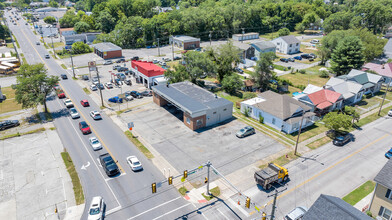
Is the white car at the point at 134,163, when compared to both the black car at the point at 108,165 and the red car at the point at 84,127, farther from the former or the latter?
the red car at the point at 84,127

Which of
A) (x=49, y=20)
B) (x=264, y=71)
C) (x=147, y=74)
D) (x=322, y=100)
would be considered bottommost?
(x=322, y=100)

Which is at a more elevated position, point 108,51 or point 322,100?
point 108,51

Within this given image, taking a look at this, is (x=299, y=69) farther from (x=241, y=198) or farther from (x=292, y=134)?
(x=241, y=198)

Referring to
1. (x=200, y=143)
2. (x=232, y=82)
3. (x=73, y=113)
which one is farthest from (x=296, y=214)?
(x=73, y=113)

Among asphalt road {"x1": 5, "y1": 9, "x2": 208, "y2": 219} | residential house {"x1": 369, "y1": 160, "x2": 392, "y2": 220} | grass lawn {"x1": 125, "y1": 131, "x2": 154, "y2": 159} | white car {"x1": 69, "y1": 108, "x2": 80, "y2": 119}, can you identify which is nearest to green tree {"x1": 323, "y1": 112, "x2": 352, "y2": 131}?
residential house {"x1": 369, "y1": 160, "x2": 392, "y2": 220}

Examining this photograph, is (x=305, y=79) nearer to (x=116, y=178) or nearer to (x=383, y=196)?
(x=383, y=196)

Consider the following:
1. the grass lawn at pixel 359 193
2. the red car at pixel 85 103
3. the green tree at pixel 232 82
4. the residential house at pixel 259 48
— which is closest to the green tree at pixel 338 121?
the grass lawn at pixel 359 193
